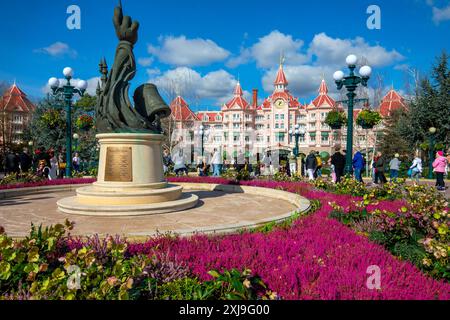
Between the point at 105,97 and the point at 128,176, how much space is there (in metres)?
2.59

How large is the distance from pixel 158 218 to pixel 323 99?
73.7 metres

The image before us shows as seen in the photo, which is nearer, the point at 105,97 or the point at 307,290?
the point at 307,290

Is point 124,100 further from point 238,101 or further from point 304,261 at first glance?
point 238,101

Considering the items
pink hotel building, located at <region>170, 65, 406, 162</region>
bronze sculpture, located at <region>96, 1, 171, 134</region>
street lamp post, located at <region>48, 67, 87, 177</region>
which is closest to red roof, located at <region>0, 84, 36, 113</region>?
pink hotel building, located at <region>170, 65, 406, 162</region>

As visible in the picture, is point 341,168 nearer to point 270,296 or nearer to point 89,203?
point 89,203

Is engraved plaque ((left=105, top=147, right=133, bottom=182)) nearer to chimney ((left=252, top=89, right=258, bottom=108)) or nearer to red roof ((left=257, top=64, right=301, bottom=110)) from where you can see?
red roof ((left=257, top=64, right=301, bottom=110))

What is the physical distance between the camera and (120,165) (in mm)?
7730

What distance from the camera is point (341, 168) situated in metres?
12.8

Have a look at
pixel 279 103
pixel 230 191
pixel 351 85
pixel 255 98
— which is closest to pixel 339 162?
pixel 351 85

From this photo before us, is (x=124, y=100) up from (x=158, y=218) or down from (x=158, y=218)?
up

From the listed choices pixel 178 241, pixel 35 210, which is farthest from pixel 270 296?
pixel 35 210

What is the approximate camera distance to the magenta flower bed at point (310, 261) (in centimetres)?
276

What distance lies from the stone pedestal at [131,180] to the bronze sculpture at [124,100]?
1.57 feet

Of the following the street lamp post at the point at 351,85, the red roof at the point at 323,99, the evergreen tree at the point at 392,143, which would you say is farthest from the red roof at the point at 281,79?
the street lamp post at the point at 351,85
